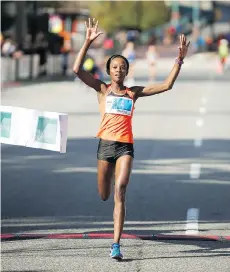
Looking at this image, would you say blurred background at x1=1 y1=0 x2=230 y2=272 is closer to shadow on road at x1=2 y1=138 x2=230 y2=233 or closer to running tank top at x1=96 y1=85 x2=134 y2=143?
shadow on road at x1=2 y1=138 x2=230 y2=233

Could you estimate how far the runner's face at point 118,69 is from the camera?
423 inches

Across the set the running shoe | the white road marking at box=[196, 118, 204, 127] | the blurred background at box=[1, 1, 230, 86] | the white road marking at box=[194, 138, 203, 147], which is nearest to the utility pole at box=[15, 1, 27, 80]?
the blurred background at box=[1, 1, 230, 86]

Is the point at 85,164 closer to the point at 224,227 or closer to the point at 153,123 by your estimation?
the point at 224,227

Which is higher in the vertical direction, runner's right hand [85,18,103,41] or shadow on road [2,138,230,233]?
runner's right hand [85,18,103,41]

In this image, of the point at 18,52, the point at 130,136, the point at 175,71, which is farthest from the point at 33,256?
the point at 18,52

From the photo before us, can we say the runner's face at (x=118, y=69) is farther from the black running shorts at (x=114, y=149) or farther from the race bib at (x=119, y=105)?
the black running shorts at (x=114, y=149)

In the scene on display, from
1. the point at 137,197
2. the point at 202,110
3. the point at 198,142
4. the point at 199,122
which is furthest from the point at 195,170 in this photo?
the point at 202,110

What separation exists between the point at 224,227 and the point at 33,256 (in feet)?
8.88

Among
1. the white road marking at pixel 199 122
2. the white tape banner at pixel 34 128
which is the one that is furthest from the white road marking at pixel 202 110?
the white tape banner at pixel 34 128

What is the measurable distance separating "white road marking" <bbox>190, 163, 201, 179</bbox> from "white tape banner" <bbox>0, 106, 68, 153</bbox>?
21.7ft

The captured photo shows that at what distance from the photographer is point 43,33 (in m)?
58.7

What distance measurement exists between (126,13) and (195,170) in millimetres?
114987

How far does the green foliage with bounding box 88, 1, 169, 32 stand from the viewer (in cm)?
12962

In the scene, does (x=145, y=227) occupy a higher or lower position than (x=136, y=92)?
lower
